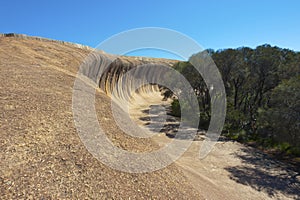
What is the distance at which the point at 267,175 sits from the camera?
28.8 feet

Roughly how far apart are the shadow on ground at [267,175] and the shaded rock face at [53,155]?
4.15 metres

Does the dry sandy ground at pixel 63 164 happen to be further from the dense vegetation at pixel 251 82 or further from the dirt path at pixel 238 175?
the dense vegetation at pixel 251 82

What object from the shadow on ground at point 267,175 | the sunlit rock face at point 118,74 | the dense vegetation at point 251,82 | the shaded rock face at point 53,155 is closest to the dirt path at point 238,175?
the shadow on ground at point 267,175

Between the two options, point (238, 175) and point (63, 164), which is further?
point (238, 175)

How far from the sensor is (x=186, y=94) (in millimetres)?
18516

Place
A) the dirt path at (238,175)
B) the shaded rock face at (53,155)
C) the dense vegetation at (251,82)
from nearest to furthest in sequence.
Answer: the shaded rock face at (53,155)
the dirt path at (238,175)
the dense vegetation at (251,82)

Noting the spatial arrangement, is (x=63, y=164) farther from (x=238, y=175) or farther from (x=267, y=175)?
(x=267, y=175)

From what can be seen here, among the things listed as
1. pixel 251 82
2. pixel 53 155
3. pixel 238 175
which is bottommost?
pixel 238 175

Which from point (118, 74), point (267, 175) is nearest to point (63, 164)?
point (267, 175)

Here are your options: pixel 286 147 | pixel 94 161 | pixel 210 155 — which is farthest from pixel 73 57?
pixel 286 147

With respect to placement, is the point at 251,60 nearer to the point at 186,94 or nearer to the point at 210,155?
the point at 186,94

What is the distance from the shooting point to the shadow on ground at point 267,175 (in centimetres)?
768

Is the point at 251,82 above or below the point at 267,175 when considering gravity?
above

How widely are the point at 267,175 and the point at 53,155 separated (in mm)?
9290
